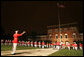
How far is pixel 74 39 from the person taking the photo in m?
35.1

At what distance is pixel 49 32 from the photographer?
40.6m

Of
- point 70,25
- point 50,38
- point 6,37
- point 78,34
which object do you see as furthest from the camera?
point 50,38

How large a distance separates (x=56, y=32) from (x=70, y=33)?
193 inches

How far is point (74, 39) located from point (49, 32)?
9.65 meters

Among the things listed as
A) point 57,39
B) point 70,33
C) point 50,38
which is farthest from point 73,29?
point 50,38

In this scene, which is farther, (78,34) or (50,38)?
(50,38)

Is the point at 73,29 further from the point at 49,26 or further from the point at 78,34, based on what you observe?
the point at 49,26

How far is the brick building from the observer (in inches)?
1398

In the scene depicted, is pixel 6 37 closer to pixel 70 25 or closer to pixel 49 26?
pixel 49 26

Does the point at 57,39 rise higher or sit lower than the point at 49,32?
lower

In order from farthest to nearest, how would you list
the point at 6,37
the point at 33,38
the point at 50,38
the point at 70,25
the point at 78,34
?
the point at 33,38
the point at 50,38
the point at 70,25
the point at 78,34
the point at 6,37

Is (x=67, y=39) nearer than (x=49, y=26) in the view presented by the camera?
Yes

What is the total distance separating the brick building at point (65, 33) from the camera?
35.5 metres

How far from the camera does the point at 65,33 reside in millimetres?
37281
